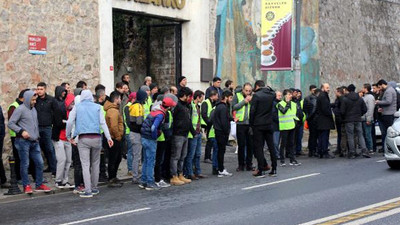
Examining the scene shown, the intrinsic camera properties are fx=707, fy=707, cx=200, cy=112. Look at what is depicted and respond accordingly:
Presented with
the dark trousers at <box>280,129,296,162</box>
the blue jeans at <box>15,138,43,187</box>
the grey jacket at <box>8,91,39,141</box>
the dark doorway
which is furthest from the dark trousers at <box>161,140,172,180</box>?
the dark doorway

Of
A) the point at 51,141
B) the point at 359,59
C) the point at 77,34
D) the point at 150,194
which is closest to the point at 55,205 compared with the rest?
the point at 150,194

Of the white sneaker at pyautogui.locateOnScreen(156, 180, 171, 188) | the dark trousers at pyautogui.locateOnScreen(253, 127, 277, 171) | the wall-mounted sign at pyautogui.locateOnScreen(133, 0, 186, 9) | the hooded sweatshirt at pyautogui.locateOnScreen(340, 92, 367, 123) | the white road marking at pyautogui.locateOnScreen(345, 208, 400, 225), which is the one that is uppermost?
the wall-mounted sign at pyautogui.locateOnScreen(133, 0, 186, 9)

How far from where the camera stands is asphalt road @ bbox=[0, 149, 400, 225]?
941 cm

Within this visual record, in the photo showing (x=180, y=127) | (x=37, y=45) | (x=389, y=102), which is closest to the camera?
(x=180, y=127)

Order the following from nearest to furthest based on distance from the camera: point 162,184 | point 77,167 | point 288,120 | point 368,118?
1. point 77,167
2. point 162,184
3. point 288,120
4. point 368,118

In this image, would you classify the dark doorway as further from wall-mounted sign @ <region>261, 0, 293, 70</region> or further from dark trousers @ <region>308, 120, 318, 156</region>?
dark trousers @ <region>308, 120, 318, 156</region>

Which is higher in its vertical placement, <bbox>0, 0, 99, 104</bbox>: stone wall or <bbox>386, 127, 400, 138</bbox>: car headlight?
<bbox>0, 0, 99, 104</bbox>: stone wall

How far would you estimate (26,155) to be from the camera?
12.1 metres

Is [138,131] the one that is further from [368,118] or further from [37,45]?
[368,118]

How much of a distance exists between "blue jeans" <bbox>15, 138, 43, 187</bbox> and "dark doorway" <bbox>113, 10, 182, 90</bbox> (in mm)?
9375

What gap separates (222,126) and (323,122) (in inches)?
163

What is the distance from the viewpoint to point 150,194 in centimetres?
1196

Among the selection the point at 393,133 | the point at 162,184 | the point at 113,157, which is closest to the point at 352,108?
the point at 393,133

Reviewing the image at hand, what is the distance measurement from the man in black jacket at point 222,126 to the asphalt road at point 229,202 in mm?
339
